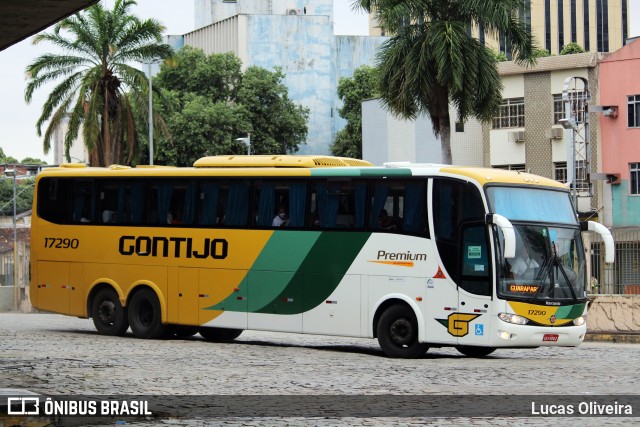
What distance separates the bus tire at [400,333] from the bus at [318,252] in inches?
1.0

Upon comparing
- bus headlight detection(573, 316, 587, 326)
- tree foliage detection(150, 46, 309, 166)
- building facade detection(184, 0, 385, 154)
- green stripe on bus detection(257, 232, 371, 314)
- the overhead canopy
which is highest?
building facade detection(184, 0, 385, 154)

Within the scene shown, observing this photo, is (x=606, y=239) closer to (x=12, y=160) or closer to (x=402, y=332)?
(x=402, y=332)

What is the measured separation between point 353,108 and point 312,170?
71.9 meters

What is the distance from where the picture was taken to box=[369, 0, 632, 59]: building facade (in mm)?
136750

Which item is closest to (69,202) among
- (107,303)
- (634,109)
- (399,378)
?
(107,303)

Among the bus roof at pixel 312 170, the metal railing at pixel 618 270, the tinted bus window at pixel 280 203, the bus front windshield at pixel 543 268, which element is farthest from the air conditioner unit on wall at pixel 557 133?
the bus front windshield at pixel 543 268

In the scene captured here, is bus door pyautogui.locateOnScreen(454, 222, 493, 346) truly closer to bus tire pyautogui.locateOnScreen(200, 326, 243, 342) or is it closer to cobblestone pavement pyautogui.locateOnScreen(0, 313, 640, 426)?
cobblestone pavement pyautogui.locateOnScreen(0, 313, 640, 426)

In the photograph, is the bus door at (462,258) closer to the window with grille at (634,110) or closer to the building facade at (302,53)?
the window with grille at (634,110)

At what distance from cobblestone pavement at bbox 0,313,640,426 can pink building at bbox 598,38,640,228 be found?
27665mm

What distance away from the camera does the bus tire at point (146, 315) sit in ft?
81.7

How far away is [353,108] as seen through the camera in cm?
9438

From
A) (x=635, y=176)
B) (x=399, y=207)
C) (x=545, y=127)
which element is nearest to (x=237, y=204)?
(x=399, y=207)

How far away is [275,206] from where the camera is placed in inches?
912

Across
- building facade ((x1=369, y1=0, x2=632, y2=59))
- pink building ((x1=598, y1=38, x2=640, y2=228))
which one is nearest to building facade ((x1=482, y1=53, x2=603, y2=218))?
pink building ((x1=598, y1=38, x2=640, y2=228))
